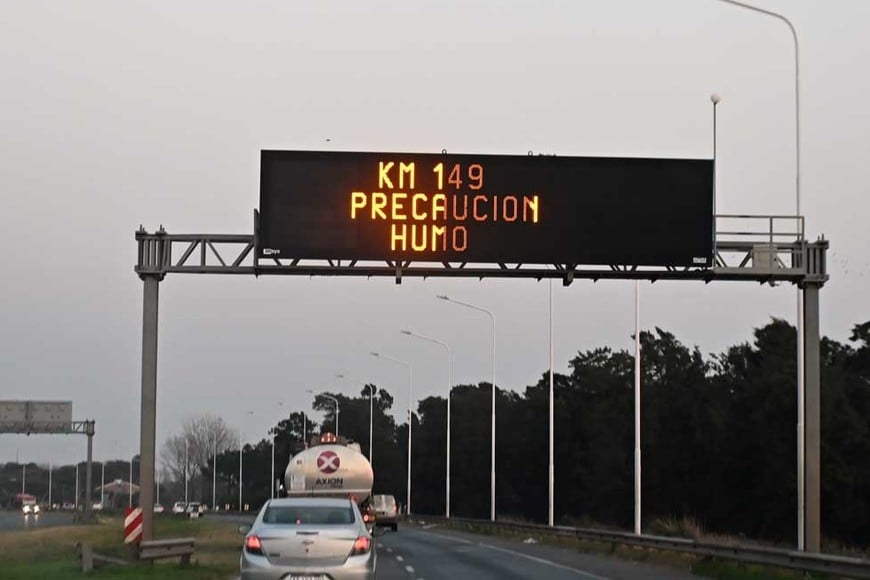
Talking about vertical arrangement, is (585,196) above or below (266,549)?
above

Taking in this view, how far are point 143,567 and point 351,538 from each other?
458 inches

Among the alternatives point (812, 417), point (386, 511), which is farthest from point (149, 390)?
point (386, 511)

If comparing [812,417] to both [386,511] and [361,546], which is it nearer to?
[361,546]

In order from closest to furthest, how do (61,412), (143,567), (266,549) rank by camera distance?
(266,549) → (143,567) → (61,412)

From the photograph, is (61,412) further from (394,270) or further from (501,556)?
(394,270)

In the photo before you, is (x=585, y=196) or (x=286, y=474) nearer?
(x=585, y=196)

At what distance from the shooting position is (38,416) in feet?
376

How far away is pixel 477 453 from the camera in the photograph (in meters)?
131

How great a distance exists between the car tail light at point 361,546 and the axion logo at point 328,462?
22.7 m

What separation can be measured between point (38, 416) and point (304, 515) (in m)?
97.5

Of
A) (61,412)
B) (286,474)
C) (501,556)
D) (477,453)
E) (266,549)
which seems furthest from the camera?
(477,453)

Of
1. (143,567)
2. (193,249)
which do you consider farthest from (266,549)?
(193,249)

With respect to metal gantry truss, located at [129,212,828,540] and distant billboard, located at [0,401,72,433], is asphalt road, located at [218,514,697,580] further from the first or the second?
distant billboard, located at [0,401,72,433]

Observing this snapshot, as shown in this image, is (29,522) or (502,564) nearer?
(502,564)
